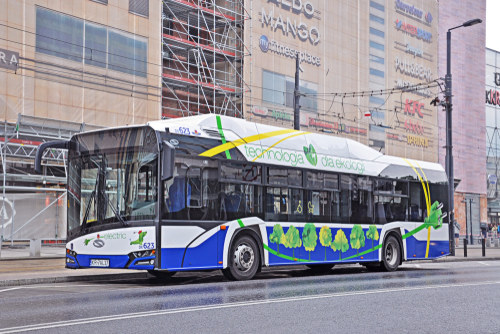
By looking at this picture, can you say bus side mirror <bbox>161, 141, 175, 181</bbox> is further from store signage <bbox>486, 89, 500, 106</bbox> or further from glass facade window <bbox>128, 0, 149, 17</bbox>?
store signage <bbox>486, 89, 500, 106</bbox>

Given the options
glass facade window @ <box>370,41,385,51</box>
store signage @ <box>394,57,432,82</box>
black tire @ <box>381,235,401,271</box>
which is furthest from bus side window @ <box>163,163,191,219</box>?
store signage @ <box>394,57,432,82</box>

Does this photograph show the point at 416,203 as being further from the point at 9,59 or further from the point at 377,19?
the point at 377,19

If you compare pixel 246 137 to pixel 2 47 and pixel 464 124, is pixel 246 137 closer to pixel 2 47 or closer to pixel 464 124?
pixel 2 47

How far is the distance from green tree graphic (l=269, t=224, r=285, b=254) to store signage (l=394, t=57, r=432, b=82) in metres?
41.8

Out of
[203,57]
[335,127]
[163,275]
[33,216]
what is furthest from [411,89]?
[163,275]

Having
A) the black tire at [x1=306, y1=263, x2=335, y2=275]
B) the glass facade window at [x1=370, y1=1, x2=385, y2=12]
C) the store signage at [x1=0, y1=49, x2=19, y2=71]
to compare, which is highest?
the glass facade window at [x1=370, y1=1, x2=385, y2=12]

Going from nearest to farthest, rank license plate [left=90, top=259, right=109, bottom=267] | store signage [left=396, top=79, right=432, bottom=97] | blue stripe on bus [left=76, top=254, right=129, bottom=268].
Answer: blue stripe on bus [left=76, top=254, right=129, bottom=268] < license plate [left=90, top=259, right=109, bottom=267] < store signage [left=396, top=79, right=432, bottom=97]

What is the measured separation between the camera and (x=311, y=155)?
54.1ft

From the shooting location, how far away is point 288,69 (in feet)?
145

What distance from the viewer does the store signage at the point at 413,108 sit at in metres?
56.3

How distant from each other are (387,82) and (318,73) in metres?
9.31

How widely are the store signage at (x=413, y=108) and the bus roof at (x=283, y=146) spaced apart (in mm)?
37670

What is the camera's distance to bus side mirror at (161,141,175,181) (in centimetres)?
1248

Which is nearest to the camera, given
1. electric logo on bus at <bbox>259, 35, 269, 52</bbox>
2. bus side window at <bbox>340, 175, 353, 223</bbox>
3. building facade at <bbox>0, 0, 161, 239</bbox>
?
bus side window at <bbox>340, 175, 353, 223</bbox>
